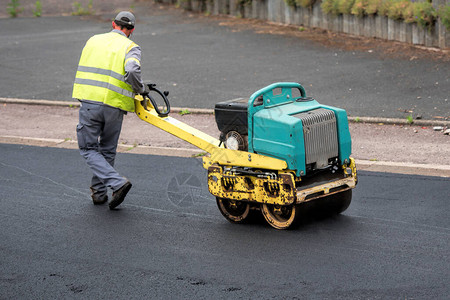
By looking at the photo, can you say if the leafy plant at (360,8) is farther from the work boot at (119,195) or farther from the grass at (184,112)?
the work boot at (119,195)

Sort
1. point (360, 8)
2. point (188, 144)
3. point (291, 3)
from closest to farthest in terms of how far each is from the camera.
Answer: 1. point (188, 144)
2. point (360, 8)
3. point (291, 3)

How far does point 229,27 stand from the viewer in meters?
20.8

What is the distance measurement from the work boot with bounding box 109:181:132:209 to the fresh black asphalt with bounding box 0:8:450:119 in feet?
15.7

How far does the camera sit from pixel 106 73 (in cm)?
772

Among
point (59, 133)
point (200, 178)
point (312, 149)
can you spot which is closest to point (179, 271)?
point (312, 149)

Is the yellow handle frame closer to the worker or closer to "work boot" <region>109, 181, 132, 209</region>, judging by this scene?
the worker

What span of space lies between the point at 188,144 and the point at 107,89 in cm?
310

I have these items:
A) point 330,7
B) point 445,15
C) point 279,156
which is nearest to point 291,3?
point 330,7

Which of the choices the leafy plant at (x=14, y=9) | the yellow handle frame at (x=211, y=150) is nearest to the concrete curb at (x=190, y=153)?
the yellow handle frame at (x=211, y=150)

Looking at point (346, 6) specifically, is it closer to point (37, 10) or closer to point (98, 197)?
point (98, 197)

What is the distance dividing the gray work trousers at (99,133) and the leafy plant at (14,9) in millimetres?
17987

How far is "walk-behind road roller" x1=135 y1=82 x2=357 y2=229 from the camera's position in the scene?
22.2 ft

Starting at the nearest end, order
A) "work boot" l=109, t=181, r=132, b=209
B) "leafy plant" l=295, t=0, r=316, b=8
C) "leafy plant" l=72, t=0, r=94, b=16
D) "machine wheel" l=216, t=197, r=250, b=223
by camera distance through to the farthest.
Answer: "machine wheel" l=216, t=197, r=250, b=223 < "work boot" l=109, t=181, r=132, b=209 < "leafy plant" l=295, t=0, r=316, b=8 < "leafy plant" l=72, t=0, r=94, b=16

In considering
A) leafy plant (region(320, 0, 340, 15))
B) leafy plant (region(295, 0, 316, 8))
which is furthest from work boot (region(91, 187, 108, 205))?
leafy plant (region(295, 0, 316, 8))
